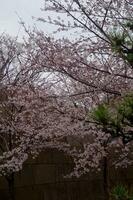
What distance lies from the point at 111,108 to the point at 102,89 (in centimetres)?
313

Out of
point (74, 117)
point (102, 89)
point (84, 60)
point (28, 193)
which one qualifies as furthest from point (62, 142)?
point (102, 89)

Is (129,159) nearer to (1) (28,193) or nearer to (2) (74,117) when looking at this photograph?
(1) (28,193)

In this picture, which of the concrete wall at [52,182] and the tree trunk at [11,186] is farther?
the concrete wall at [52,182]

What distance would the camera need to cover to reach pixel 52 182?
11.8 metres

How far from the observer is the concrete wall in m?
10.9

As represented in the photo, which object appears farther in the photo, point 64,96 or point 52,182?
point 52,182

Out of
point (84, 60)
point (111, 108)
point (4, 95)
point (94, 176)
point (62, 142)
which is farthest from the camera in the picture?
point (94, 176)

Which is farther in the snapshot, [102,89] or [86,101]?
[86,101]

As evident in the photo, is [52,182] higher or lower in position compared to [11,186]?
higher

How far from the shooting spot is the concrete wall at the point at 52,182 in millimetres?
10914

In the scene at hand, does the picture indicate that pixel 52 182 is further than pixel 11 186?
Yes

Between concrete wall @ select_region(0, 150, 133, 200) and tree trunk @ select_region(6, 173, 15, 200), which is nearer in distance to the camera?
tree trunk @ select_region(6, 173, 15, 200)

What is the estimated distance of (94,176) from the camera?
13414 millimetres

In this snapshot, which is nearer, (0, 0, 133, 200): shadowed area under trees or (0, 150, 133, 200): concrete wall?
(0, 0, 133, 200): shadowed area under trees
